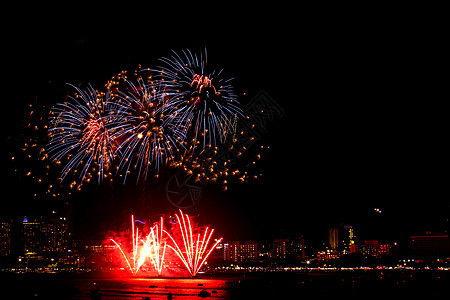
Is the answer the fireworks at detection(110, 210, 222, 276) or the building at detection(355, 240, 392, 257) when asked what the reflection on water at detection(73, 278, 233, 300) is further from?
the building at detection(355, 240, 392, 257)

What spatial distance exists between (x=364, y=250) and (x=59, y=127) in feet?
385

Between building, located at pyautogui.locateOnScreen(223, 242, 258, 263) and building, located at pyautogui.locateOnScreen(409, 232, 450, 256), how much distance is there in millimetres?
42460

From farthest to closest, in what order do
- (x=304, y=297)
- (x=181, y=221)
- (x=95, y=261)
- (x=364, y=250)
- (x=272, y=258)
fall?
(x=272, y=258) → (x=364, y=250) → (x=95, y=261) → (x=181, y=221) → (x=304, y=297)

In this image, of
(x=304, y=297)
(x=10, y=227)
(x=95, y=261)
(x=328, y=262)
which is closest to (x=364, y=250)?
(x=328, y=262)

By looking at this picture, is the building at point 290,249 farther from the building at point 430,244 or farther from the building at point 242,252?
the building at point 430,244

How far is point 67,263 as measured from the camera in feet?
389

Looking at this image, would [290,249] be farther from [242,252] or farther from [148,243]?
[148,243]

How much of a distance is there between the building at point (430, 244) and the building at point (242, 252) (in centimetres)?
4246

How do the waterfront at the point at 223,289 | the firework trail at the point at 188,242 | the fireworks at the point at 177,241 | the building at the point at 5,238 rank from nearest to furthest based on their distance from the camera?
the waterfront at the point at 223,289 → the firework trail at the point at 188,242 → the fireworks at the point at 177,241 → the building at the point at 5,238

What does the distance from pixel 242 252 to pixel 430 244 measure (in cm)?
4944

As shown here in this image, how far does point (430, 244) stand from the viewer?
393 ft

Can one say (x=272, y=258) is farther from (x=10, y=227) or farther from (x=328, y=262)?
(x=10, y=227)

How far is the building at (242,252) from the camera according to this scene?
436 ft

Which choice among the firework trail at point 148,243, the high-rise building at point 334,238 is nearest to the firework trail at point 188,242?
the firework trail at point 148,243
